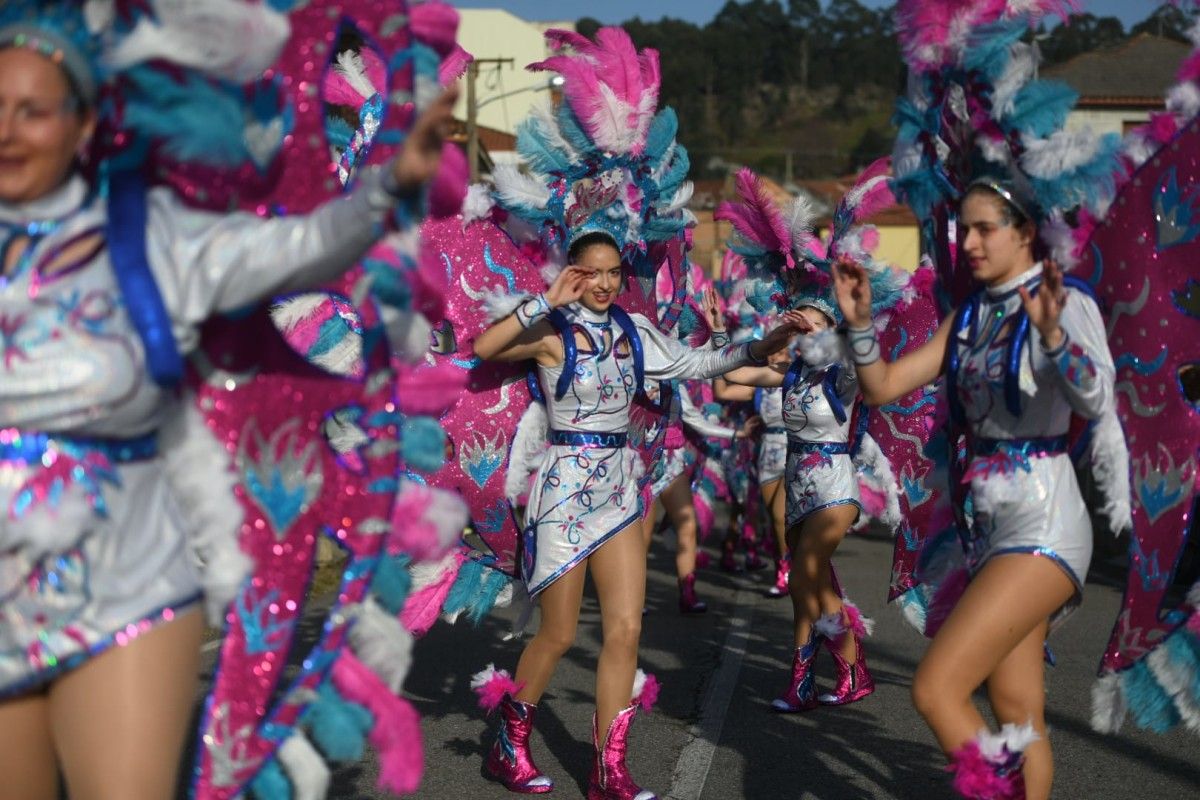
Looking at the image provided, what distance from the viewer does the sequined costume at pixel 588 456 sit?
5203 millimetres

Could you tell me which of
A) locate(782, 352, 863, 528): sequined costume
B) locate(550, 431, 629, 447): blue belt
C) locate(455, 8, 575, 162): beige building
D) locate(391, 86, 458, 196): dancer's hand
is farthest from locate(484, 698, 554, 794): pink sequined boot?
locate(455, 8, 575, 162): beige building

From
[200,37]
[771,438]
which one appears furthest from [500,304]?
[771,438]

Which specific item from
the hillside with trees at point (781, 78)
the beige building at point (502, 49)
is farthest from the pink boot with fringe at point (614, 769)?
the hillside with trees at point (781, 78)

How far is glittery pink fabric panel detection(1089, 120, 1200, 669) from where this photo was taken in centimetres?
409

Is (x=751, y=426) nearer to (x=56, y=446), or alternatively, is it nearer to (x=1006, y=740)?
(x=1006, y=740)

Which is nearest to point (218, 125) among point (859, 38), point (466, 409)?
point (466, 409)

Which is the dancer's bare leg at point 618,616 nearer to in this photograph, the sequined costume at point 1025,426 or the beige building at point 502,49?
the sequined costume at point 1025,426

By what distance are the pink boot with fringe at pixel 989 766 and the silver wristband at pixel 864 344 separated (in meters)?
1.04

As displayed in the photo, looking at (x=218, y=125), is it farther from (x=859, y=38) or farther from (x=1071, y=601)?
(x=859, y=38)

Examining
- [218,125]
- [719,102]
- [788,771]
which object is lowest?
[719,102]

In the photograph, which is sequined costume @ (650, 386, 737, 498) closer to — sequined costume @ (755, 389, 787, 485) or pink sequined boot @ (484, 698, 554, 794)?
sequined costume @ (755, 389, 787, 485)

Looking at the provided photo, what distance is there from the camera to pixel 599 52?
19.3 ft

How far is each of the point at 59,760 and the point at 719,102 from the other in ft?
436

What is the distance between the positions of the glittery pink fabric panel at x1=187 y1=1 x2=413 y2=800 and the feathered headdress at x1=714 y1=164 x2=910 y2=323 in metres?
4.21
